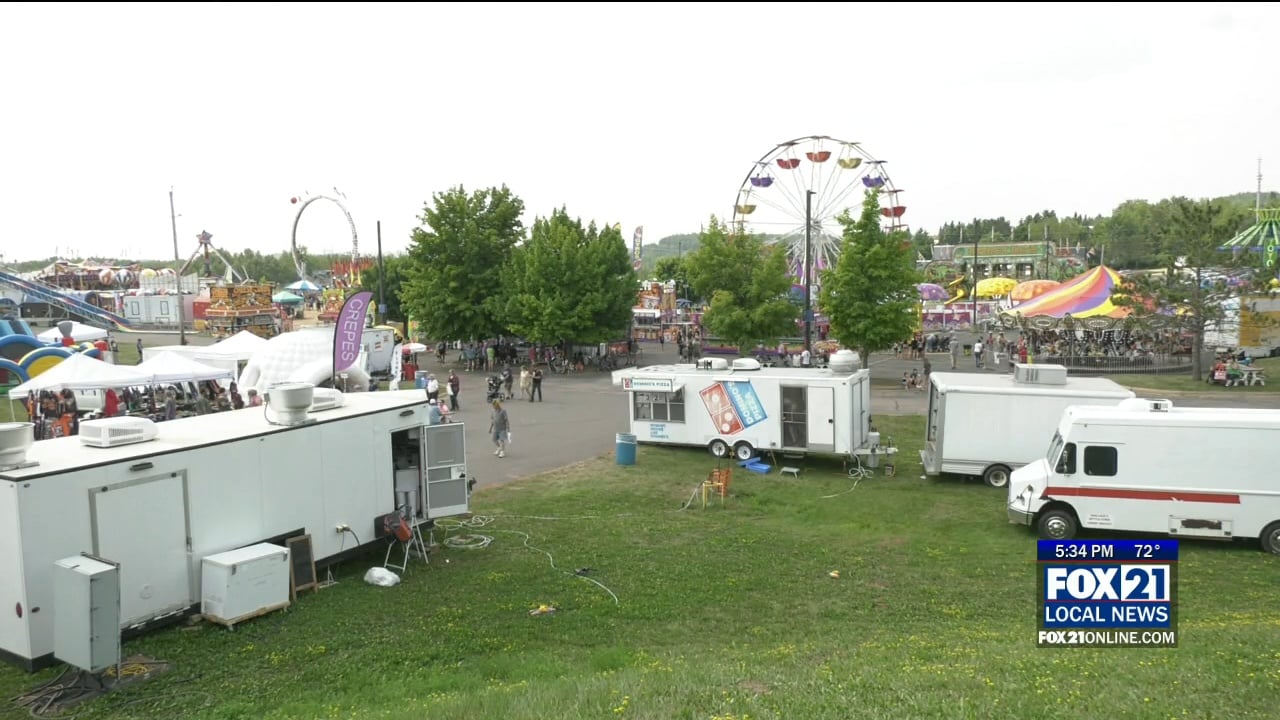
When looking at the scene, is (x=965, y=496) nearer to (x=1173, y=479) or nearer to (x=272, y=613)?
(x=1173, y=479)

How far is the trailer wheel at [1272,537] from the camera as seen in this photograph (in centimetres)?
1265

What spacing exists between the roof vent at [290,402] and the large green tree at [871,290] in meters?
26.7

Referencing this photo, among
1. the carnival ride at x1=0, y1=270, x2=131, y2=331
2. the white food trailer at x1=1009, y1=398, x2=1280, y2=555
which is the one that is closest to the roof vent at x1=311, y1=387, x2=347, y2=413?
the white food trailer at x1=1009, y1=398, x2=1280, y2=555

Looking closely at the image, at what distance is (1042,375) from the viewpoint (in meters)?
17.3

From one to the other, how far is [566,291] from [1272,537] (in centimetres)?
3126

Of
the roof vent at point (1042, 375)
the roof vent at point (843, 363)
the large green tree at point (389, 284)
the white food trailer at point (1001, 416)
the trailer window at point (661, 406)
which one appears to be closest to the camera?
the white food trailer at point (1001, 416)

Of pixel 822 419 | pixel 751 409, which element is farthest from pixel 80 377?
pixel 822 419

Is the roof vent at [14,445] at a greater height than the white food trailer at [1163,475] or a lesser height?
greater

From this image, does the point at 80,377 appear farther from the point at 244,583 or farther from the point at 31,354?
the point at 244,583

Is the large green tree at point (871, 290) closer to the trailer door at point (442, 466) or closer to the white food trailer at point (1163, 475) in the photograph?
the white food trailer at point (1163, 475)

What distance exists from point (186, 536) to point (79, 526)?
1210mm

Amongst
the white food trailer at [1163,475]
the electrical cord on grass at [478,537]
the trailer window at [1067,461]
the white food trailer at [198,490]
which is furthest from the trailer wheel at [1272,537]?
the white food trailer at [198,490]

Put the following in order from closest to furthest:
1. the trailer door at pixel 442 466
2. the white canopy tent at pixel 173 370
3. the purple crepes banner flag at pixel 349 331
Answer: the trailer door at pixel 442 466 < the purple crepes banner flag at pixel 349 331 < the white canopy tent at pixel 173 370

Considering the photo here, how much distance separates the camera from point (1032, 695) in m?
6.54
